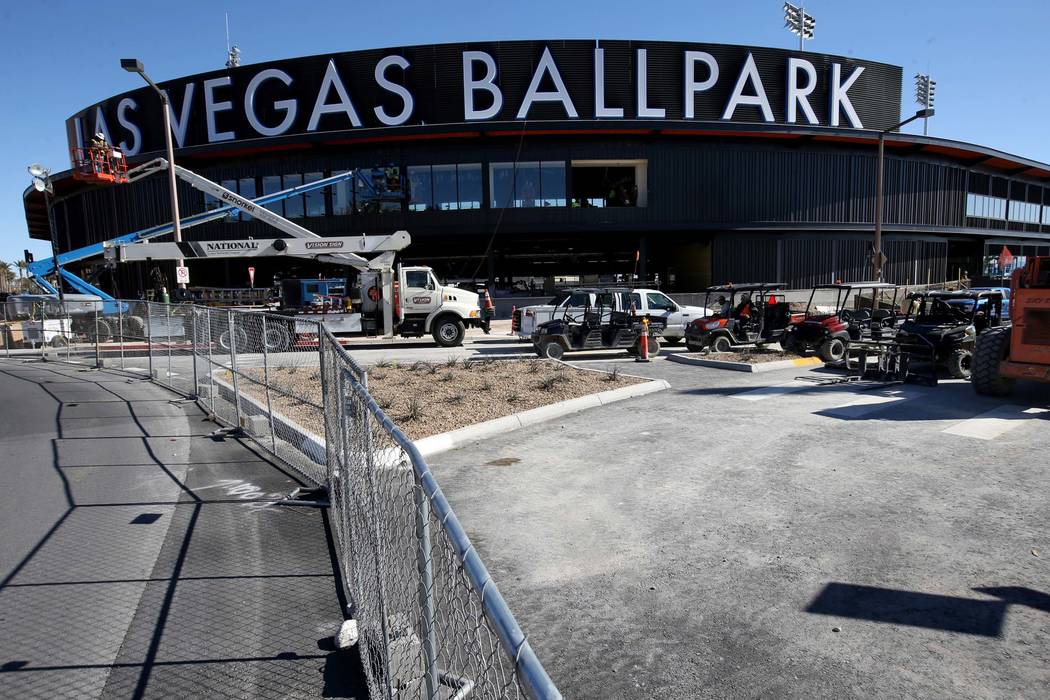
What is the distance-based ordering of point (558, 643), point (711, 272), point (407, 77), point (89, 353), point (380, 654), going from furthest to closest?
point (711, 272) → point (407, 77) → point (89, 353) → point (558, 643) → point (380, 654)

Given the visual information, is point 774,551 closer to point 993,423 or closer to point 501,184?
point 993,423

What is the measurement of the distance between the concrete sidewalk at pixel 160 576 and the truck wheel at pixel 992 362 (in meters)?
10.6

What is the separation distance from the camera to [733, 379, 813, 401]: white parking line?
36.3ft

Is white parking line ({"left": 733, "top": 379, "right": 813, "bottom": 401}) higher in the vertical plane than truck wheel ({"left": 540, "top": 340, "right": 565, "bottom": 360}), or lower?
lower

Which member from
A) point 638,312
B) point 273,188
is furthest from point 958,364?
point 273,188

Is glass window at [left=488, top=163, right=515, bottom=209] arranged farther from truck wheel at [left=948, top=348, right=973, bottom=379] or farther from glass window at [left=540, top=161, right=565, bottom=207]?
truck wheel at [left=948, top=348, right=973, bottom=379]

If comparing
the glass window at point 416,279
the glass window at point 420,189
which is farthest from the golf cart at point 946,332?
the glass window at point 420,189

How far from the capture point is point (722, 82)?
33719mm

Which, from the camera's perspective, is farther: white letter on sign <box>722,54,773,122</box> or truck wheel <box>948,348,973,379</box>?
white letter on sign <box>722,54,773,122</box>

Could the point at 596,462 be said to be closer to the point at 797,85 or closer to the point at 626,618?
the point at 626,618

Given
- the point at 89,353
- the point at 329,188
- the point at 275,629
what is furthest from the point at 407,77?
the point at 275,629

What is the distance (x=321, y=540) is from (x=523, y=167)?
3063cm

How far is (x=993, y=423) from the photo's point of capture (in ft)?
29.0

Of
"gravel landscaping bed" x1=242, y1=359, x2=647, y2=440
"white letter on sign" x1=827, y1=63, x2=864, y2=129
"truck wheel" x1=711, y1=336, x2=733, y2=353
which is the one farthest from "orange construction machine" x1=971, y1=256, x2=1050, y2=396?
"white letter on sign" x1=827, y1=63, x2=864, y2=129
